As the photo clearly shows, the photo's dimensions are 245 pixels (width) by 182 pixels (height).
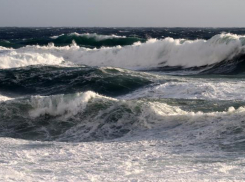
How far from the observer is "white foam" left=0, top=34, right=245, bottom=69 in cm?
2858

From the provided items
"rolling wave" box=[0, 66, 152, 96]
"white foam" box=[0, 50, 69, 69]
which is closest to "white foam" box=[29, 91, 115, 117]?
"rolling wave" box=[0, 66, 152, 96]

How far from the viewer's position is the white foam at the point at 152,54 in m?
28.6

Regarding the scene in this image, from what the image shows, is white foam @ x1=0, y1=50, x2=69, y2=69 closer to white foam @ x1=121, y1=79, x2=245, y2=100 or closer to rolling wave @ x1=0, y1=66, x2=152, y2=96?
rolling wave @ x1=0, y1=66, x2=152, y2=96

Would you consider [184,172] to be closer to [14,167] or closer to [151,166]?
[151,166]

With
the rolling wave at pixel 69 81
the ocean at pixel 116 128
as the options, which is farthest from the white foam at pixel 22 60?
the rolling wave at pixel 69 81

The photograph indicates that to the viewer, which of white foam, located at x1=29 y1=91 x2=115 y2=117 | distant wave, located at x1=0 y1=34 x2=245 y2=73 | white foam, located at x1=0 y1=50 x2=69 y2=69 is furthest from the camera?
distant wave, located at x1=0 y1=34 x2=245 y2=73

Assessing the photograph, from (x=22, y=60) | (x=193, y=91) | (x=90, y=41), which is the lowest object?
(x=22, y=60)

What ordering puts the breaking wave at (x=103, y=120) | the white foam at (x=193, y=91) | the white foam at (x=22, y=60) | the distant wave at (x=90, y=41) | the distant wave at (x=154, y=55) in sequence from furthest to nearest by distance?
the distant wave at (x=90, y=41)
the distant wave at (x=154, y=55)
the white foam at (x=22, y=60)
the white foam at (x=193, y=91)
the breaking wave at (x=103, y=120)

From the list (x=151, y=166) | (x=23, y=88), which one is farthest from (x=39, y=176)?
(x=23, y=88)

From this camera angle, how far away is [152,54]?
32.2 m

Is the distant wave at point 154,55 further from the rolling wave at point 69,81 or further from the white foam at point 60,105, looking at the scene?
the white foam at point 60,105

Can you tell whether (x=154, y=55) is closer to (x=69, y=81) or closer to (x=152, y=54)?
(x=152, y=54)

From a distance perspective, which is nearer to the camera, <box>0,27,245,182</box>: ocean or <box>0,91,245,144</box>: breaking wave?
<box>0,27,245,182</box>: ocean

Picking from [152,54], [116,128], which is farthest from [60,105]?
[152,54]
